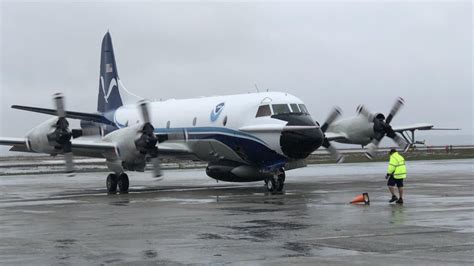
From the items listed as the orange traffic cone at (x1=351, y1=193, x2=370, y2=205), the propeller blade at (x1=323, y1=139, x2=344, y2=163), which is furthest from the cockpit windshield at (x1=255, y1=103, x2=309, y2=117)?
the orange traffic cone at (x1=351, y1=193, x2=370, y2=205)

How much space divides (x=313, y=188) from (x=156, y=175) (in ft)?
19.6

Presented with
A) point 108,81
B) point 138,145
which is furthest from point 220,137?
point 108,81

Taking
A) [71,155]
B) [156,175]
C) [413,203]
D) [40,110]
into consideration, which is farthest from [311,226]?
[40,110]

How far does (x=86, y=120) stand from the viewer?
105ft

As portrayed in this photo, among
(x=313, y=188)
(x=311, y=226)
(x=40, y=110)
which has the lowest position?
(x=313, y=188)

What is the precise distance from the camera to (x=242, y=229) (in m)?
13.6

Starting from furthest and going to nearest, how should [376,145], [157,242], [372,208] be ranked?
[376,145], [372,208], [157,242]

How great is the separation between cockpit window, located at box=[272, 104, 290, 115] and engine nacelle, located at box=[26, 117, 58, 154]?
7714 mm

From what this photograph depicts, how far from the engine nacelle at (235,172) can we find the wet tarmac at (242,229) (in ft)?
6.22

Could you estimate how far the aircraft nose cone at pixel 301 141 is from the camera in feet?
75.5

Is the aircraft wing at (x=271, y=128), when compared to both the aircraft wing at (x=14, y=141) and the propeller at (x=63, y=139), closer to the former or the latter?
the propeller at (x=63, y=139)

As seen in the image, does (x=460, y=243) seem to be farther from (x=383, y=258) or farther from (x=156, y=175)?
(x=156, y=175)

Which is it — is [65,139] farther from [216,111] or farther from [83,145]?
[216,111]

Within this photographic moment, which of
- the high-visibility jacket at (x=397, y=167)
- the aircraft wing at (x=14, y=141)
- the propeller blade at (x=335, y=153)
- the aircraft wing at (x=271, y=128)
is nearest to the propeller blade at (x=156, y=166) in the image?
the aircraft wing at (x=271, y=128)
